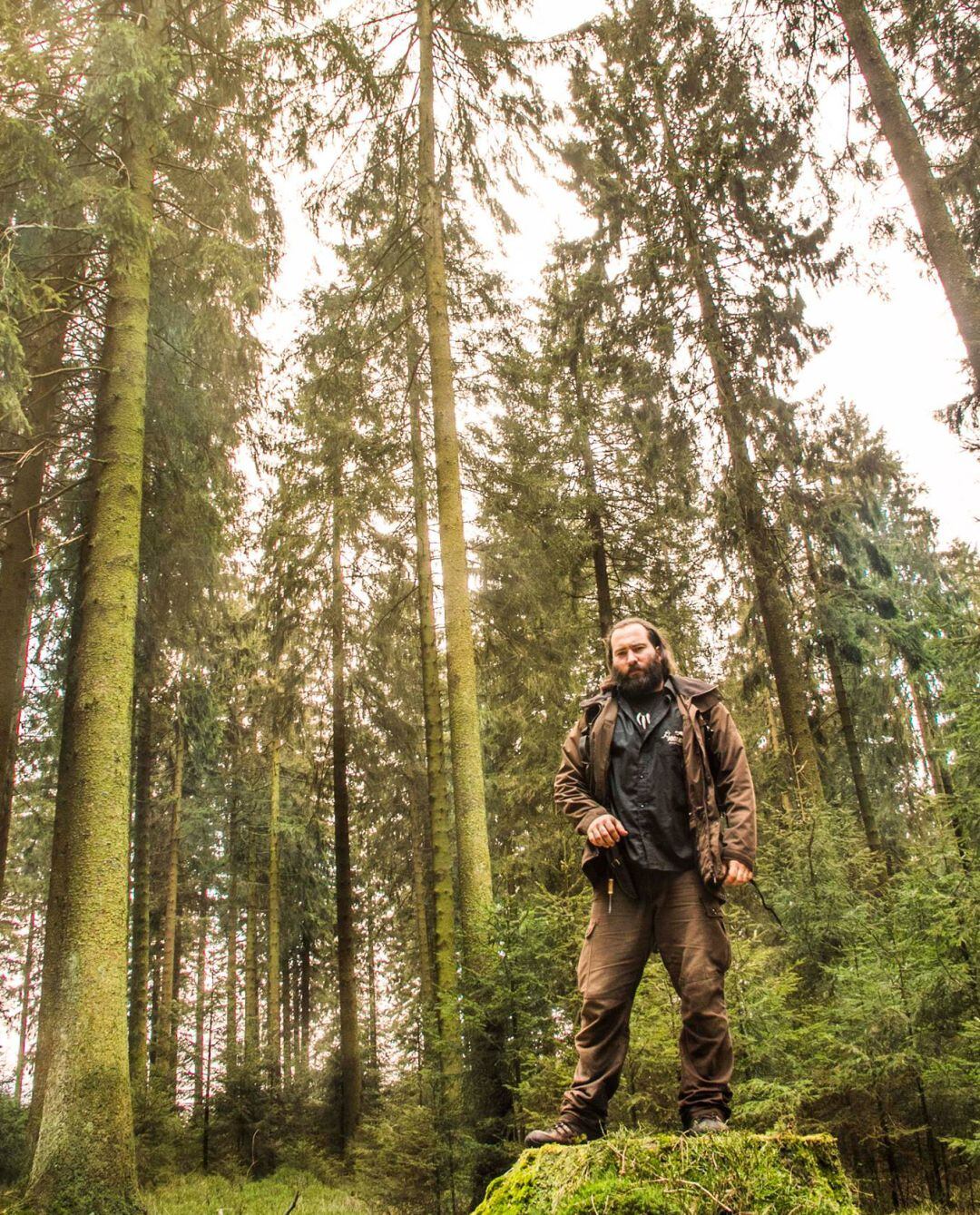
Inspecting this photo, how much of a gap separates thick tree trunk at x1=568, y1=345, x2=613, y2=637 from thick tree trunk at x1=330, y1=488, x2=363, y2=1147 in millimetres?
4427

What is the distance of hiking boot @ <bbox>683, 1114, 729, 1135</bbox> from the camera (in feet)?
8.76

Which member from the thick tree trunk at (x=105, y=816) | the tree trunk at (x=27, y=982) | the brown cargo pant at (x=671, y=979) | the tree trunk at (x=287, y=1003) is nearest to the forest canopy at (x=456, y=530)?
the thick tree trunk at (x=105, y=816)

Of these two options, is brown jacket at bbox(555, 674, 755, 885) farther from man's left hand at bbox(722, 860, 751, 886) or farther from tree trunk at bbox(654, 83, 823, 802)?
tree trunk at bbox(654, 83, 823, 802)

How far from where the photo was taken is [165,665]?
13852 mm

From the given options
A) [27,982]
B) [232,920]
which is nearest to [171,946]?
[232,920]

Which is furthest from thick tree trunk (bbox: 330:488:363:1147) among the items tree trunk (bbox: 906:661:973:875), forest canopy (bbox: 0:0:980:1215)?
tree trunk (bbox: 906:661:973:875)

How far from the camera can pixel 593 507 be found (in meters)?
13.3

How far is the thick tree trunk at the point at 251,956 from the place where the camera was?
16.1 meters

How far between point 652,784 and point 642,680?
0.47m

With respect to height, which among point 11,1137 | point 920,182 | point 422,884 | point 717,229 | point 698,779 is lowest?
point 11,1137

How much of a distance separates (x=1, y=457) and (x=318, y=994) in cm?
2235

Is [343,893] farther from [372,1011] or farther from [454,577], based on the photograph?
[372,1011]

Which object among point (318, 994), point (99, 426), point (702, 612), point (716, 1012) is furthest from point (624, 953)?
point (318, 994)

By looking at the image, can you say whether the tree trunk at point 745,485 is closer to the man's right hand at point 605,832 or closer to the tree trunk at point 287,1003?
the man's right hand at point 605,832
